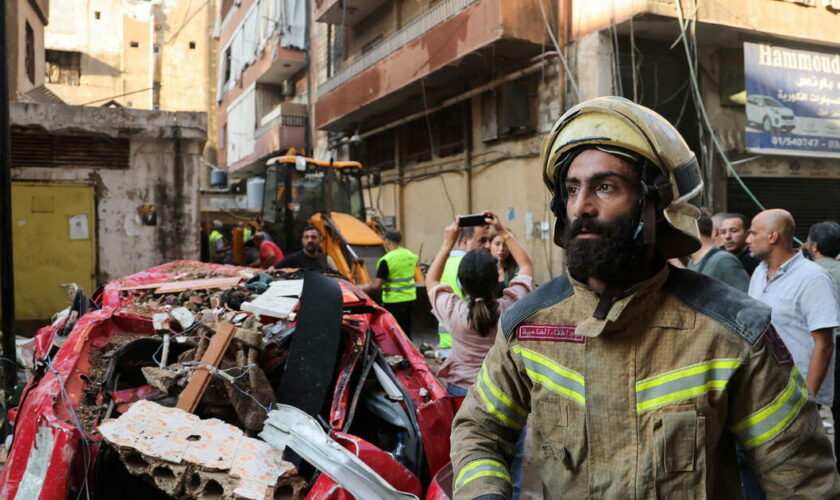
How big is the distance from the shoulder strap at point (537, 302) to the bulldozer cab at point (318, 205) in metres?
8.26

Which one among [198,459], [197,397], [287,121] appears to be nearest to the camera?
[198,459]

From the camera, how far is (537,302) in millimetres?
1545

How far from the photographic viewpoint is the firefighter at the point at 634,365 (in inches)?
49.0

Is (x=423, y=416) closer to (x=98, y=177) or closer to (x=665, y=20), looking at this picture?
(x=98, y=177)

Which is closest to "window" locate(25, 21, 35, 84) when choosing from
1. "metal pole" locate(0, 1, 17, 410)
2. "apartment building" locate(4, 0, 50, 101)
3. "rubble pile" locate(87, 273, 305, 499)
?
"apartment building" locate(4, 0, 50, 101)

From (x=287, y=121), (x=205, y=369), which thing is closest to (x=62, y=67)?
(x=287, y=121)

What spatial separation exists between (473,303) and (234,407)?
1344mm

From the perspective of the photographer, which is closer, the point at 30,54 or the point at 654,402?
the point at 654,402

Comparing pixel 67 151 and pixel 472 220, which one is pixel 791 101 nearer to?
pixel 472 220

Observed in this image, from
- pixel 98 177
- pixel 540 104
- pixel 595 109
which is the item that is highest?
pixel 540 104

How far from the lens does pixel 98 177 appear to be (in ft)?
28.4

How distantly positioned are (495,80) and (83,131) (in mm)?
7691

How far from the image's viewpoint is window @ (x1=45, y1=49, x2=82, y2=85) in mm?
30062

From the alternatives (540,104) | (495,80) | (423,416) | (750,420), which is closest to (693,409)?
(750,420)
